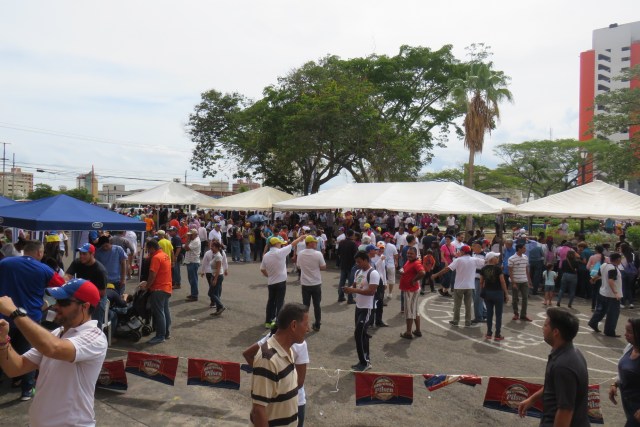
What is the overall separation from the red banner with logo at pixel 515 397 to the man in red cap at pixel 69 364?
418 centimetres

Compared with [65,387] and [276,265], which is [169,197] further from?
[65,387]

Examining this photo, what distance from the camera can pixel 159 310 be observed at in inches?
305

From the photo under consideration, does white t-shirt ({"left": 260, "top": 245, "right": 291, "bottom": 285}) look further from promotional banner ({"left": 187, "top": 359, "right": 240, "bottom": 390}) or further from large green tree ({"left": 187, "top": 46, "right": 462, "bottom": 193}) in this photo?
large green tree ({"left": 187, "top": 46, "right": 462, "bottom": 193})

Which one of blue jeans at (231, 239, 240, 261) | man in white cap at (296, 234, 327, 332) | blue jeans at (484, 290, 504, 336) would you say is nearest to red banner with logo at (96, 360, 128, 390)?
man in white cap at (296, 234, 327, 332)

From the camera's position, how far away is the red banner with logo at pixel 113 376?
5.81 meters

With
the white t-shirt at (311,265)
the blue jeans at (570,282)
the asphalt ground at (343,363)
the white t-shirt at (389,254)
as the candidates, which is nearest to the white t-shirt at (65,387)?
the asphalt ground at (343,363)

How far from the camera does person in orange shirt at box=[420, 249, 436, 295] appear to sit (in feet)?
38.8

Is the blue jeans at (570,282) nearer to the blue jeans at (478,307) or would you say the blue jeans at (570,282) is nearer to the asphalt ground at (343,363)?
the asphalt ground at (343,363)

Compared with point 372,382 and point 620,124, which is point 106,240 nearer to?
point 372,382

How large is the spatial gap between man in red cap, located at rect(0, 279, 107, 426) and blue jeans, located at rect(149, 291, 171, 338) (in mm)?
4877

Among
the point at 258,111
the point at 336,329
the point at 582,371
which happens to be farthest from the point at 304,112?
the point at 582,371

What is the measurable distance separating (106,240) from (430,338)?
20.6ft

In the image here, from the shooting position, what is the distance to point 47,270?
18.9 ft

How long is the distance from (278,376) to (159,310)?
547cm
